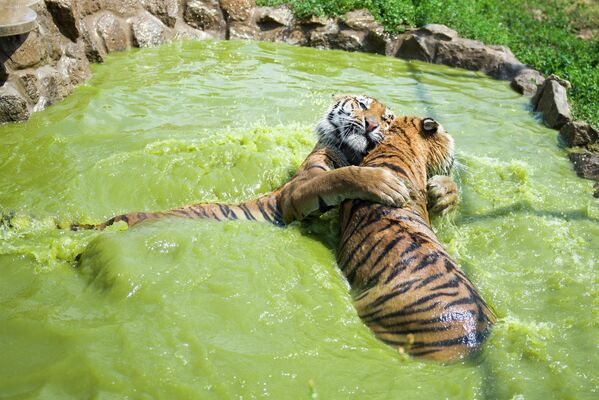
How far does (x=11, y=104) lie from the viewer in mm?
4910

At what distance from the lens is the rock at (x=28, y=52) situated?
5035mm

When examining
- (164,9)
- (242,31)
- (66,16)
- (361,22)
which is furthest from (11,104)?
(361,22)

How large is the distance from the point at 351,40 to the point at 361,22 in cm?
35

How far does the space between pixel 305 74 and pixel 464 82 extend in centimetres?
217

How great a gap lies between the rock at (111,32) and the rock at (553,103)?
534 cm

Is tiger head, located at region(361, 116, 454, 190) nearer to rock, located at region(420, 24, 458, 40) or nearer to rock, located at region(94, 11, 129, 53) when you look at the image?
rock, located at region(94, 11, 129, 53)

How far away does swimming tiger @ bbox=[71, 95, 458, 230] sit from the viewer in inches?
114

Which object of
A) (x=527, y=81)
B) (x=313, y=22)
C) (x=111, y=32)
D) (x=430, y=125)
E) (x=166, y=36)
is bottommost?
(x=527, y=81)

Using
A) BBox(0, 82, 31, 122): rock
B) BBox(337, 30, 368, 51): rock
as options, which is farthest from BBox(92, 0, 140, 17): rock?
BBox(337, 30, 368, 51): rock

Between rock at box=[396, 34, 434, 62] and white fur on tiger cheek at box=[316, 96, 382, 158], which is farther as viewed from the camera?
rock at box=[396, 34, 434, 62]

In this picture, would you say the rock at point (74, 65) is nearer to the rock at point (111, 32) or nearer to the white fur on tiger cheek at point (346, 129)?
the rock at point (111, 32)

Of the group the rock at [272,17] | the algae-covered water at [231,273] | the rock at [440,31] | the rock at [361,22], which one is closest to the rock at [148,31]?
the rock at [272,17]

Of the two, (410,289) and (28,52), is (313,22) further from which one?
(410,289)

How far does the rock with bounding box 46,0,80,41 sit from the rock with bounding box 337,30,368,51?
410 cm
